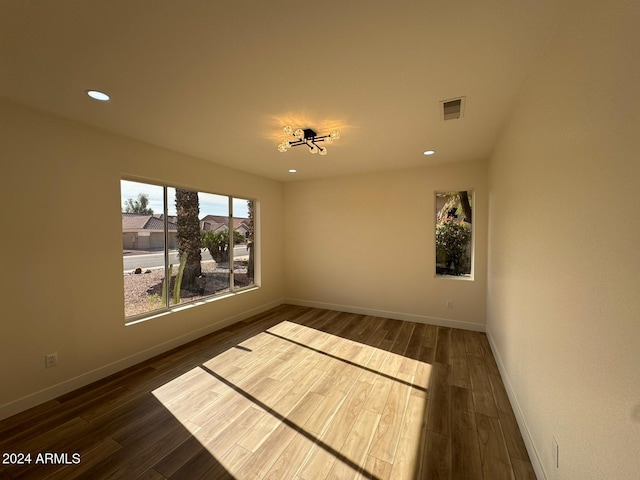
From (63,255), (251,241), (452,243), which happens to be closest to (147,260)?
(63,255)

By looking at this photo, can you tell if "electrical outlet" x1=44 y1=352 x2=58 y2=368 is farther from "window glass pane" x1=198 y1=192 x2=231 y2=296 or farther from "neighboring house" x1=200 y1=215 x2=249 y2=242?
"neighboring house" x1=200 y1=215 x2=249 y2=242

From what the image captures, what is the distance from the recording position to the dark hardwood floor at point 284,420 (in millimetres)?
1656

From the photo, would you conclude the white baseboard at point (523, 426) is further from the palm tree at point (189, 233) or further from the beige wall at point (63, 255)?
the palm tree at point (189, 233)

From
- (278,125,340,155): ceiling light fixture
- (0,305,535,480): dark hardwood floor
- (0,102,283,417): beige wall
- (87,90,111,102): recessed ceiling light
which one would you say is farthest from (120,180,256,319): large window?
(278,125,340,155): ceiling light fixture

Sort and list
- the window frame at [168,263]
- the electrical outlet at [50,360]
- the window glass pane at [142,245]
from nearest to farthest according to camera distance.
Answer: the electrical outlet at [50,360] → the window glass pane at [142,245] → the window frame at [168,263]

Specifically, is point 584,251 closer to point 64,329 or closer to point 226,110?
point 226,110

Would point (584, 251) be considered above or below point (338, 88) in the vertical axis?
below

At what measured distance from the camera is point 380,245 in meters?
4.55

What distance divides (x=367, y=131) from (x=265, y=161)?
174 cm

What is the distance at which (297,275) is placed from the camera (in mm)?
5410

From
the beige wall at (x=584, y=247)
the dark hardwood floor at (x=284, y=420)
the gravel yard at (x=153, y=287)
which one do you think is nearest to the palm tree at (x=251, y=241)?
the gravel yard at (x=153, y=287)

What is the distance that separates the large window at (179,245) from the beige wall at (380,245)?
1.17 meters

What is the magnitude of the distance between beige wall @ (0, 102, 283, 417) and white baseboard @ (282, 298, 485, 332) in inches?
105

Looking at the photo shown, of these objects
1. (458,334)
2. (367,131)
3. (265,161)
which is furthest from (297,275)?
(367,131)
